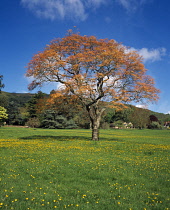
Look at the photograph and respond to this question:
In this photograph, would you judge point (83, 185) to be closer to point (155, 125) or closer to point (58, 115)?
point (58, 115)

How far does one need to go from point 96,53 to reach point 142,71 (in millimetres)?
6680

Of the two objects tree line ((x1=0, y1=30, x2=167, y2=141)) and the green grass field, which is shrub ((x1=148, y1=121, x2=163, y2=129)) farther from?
the green grass field

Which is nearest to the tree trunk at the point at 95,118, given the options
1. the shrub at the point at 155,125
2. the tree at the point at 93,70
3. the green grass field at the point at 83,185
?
the tree at the point at 93,70

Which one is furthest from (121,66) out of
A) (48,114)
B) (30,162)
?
(48,114)

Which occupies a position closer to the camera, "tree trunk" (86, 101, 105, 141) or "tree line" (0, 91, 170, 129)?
"tree trunk" (86, 101, 105, 141)

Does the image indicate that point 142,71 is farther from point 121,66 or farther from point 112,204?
point 112,204

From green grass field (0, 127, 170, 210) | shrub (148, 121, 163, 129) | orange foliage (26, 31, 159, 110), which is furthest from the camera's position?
shrub (148, 121, 163, 129)

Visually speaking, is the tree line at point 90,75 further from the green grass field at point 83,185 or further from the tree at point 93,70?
the green grass field at point 83,185

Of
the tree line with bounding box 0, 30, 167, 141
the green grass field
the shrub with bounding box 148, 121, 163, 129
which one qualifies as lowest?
the green grass field

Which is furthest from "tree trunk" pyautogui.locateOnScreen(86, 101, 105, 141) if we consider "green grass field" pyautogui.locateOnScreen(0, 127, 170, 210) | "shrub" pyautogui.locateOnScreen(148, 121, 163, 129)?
"shrub" pyautogui.locateOnScreen(148, 121, 163, 129)

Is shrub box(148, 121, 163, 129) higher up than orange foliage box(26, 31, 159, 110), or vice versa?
orange foliage box(26, 31, 159, 110)

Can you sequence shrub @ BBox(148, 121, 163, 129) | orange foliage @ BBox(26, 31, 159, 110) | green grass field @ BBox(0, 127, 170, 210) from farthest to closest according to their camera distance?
1. shrub @ BBox(148, 121, 163, 129)
2. orange foliage @ BBox(26, 31, 159, 110)
3. green grass field @ BBox(0, 127, 170, 210)

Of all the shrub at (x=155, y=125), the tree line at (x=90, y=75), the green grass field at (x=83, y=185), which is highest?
the tree line at (x=90, y=75)

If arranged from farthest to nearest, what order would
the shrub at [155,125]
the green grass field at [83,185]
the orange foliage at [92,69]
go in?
the shrub at [155,125], the orange foliage at [92,69], the green grass field at [83,185]
